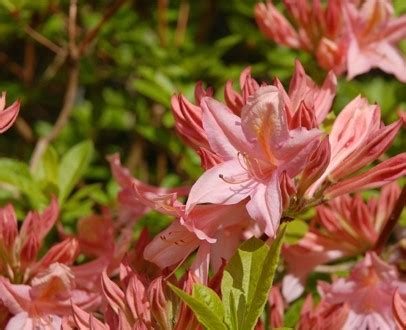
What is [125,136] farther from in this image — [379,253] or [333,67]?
[379,253]

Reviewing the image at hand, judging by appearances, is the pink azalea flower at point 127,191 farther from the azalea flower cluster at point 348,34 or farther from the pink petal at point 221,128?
the azalea flower cluster at point 348,34

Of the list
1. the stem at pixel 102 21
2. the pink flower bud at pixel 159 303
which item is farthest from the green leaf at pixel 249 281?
the stem at pixel 102 21

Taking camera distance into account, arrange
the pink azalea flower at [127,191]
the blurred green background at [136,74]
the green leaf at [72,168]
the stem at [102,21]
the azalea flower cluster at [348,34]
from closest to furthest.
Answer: the pink azalea flower at [127,191], the azalea flower cluster at [348,34], the green leaf at [72,168], the stem at [102,21], the blurred green background at [136,74]

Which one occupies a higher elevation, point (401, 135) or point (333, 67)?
point (333, 67)

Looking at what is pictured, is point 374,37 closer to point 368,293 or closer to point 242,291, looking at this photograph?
point 368,293

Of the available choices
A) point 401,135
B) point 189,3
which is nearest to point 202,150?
point 401,135

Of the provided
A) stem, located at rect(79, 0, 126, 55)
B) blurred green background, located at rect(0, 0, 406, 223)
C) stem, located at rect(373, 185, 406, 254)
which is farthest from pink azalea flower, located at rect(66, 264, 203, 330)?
stem, located at rect(79, 0, 126, 55)

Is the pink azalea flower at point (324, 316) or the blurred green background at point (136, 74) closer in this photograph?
the pink azalea flower at point (324, 316)
